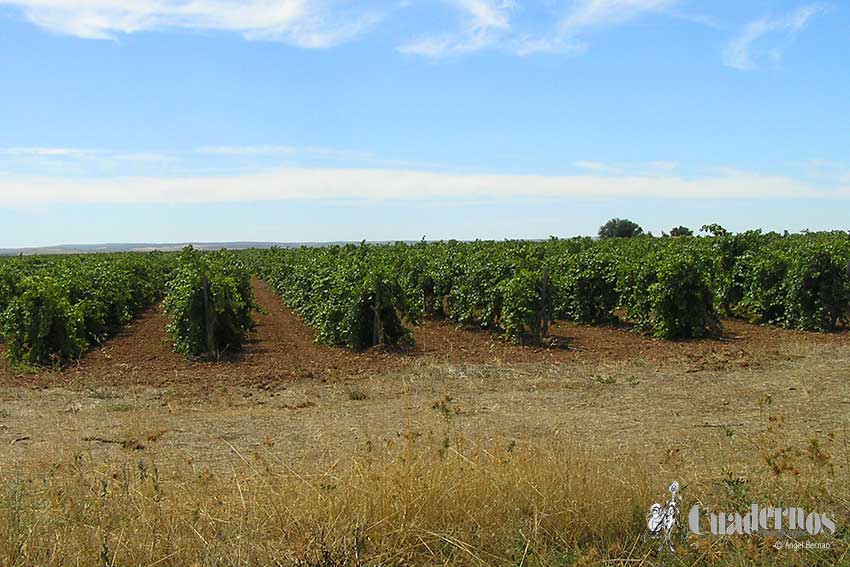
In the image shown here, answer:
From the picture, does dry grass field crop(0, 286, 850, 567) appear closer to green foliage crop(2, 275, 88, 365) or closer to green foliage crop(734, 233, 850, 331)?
green foliage crop(2, 275, 88, 365)

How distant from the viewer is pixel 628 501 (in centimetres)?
461

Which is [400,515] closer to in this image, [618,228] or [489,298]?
[489,298]

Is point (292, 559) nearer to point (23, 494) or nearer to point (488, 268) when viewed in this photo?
point (23, 494)

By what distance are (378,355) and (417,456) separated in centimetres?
1053

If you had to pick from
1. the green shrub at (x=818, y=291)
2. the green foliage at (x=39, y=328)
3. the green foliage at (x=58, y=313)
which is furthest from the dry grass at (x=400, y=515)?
the green shrub at (x=818, y=291)

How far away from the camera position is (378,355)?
51.0 feet

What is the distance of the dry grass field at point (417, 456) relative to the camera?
13.9 ft

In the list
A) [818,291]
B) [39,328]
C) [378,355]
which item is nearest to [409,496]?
[378,355]

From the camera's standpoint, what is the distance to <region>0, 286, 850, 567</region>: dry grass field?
4.25 metres

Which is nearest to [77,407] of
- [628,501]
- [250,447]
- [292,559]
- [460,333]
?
[250,447]

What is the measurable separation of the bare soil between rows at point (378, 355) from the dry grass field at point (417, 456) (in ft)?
0.42

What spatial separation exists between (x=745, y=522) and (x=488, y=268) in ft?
51.4

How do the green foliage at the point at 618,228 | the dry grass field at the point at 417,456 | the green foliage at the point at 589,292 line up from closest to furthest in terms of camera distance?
the dry grass field at the point at 417,456 < the green foliage at the point at 589,292 < the green foliage at the point at 618,228

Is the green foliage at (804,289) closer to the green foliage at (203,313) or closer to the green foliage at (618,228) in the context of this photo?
the green foliage at (203,313)
